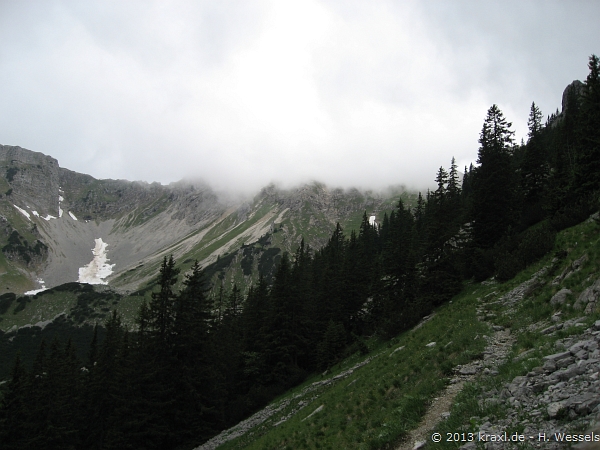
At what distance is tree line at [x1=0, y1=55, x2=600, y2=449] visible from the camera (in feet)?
110

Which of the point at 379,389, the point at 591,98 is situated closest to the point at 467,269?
the point at 591,98

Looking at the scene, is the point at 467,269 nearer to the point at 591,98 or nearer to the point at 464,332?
the point at 591,98

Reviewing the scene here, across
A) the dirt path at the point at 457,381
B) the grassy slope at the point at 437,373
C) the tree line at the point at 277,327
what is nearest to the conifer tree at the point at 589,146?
the tree line at the point at 277,327

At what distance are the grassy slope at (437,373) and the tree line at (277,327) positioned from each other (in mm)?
7466

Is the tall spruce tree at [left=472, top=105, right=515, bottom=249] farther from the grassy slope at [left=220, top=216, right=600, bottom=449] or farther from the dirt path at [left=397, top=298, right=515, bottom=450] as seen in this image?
the dirt path at [left=397, top=298, right=515, bottom=450]

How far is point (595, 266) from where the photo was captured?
1572 cm

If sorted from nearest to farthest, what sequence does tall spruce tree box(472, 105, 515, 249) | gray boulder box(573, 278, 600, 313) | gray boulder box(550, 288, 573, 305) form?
gray boulder box(573, 278, 600, 313) → gray boulder box(550, 288, 573, 305) → tall spruce tree box(472, 105, 515, 249)

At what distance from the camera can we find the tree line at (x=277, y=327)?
1316 inches

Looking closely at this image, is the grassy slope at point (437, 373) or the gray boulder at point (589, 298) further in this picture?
the gray boulder at point (589, 298)

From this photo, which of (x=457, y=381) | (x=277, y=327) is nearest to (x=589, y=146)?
(x=457, y=381)

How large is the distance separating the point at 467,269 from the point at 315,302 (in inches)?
1045

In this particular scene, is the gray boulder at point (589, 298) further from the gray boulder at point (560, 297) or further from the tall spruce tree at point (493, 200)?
the tall spruce tree at point (493, 200)

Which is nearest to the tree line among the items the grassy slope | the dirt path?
the grassy slope

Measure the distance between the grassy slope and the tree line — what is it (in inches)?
294
